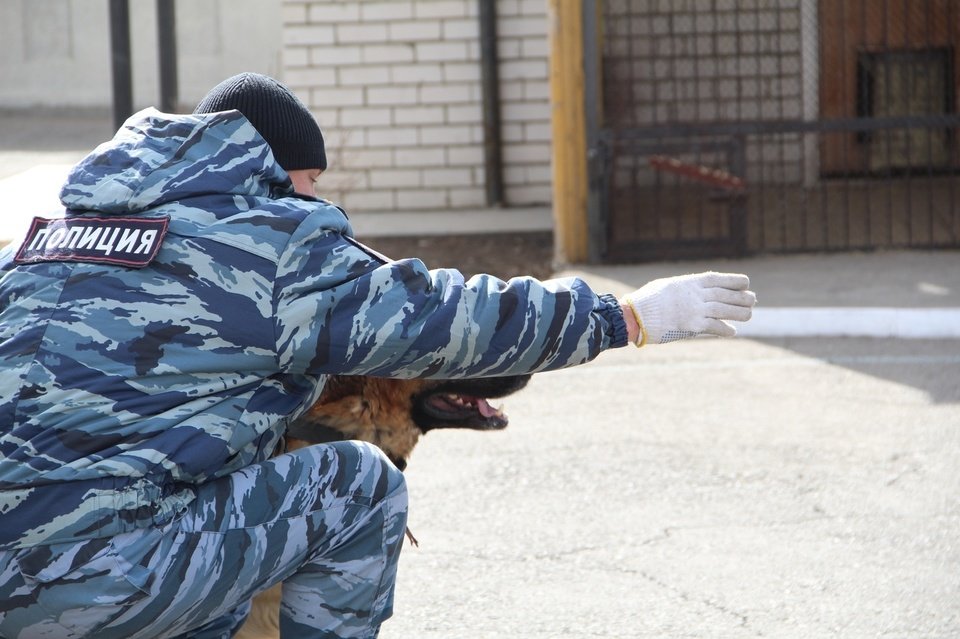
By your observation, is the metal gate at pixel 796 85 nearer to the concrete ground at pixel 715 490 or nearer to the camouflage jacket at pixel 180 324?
the concrete ground at pixel 715 490

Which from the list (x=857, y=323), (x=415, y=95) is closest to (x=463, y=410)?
(x=857, y=323)

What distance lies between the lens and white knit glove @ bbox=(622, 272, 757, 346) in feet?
8.87

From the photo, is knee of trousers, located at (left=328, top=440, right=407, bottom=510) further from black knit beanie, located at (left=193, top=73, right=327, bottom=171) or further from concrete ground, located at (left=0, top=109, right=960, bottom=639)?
concrete ground, located at (left=0, top=109, right=960, bottom=639)

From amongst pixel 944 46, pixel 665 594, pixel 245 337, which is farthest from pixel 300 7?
pixel 245 337

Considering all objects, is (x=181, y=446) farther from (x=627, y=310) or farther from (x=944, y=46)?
(x=944, y=46)

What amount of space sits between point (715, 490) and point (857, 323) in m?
2.71

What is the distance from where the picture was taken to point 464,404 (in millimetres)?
3008

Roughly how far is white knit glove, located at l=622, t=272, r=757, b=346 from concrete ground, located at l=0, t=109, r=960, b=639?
3.61 ft

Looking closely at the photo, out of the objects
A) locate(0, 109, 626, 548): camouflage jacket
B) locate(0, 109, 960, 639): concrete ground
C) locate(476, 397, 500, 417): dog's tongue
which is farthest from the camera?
locate(0, 109, 960, 639): concrete ground

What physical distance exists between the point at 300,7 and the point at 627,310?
9618 mm

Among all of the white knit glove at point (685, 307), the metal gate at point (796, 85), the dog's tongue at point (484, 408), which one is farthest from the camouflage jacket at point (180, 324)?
the metal gate at point (796, 85)

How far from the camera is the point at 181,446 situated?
237 centimetres

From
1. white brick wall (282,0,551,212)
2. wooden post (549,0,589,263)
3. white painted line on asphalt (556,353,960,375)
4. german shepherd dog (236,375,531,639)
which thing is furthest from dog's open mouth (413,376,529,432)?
white brick wall (282,0,551,212)

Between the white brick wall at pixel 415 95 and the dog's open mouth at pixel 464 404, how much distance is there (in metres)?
8.70
